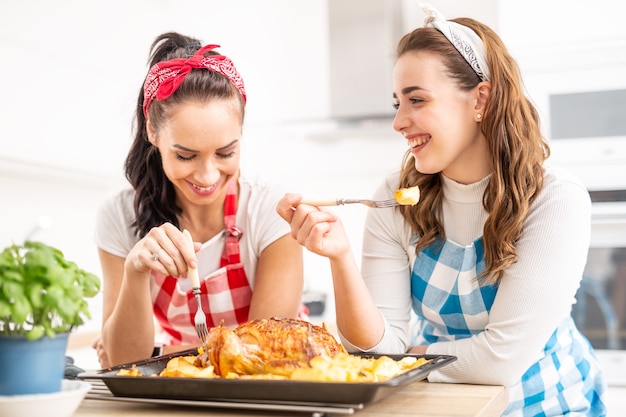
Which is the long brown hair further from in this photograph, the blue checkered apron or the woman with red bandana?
the woman with red bandana

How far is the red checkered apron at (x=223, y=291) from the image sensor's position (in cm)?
175

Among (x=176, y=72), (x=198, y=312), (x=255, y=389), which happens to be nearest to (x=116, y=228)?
(x=176, y=72)

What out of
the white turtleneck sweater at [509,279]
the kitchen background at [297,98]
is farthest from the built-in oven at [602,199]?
the white turtleneck sweater at [509,279]

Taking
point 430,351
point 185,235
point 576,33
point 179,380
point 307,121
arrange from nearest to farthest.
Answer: point 179,380 < point 185,235 < point 430,351 < point 576,33 < point 307,121

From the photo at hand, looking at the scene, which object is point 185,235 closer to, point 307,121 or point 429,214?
point 429,214

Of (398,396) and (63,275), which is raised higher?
(63,275)

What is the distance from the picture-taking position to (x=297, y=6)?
12.1ft

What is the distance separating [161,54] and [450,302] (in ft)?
2.97

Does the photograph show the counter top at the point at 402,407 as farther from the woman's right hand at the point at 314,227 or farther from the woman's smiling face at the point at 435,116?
the woman's smiling face at the point at 435,116

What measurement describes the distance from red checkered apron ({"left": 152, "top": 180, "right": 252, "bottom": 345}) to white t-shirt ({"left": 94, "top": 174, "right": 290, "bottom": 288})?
0.02 meters

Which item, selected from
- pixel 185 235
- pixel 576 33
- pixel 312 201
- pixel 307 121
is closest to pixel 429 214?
pixel 312 201

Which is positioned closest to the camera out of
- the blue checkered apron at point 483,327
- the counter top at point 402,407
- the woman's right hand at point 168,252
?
the counter top at point 402,407

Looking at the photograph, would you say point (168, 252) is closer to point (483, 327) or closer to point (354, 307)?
point (354, 307)

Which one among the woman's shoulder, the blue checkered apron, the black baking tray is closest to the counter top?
the black baking tray
